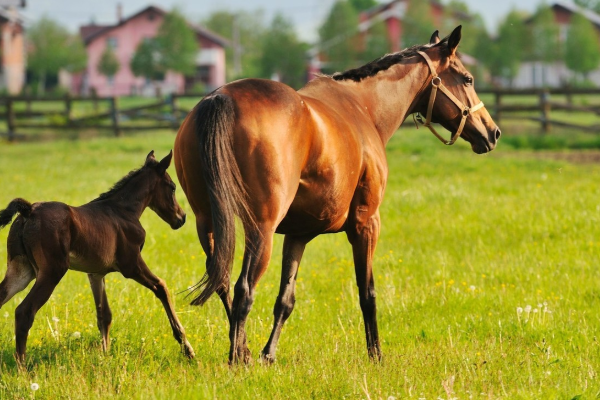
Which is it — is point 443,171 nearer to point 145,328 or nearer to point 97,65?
point 145,328

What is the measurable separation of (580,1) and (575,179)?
3386 inches

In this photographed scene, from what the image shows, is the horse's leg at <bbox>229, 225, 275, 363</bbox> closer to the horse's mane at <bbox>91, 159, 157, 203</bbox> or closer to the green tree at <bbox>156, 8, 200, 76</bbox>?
the horse's mane at <bbox>91, 159, 157, 203</bbox>

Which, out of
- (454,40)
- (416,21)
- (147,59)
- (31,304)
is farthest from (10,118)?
(147,59)

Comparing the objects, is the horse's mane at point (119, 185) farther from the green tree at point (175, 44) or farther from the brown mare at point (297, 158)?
the green tree at point (175, 44)

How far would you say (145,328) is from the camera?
19.7 ft

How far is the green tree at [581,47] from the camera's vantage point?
67.4 meters

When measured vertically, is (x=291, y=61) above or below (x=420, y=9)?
below

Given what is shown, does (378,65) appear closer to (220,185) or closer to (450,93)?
(450,93)

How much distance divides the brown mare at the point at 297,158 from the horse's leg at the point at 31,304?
0.94 metres

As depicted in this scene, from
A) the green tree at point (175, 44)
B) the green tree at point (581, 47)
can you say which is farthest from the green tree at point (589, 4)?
the green tree at point (175, 44)

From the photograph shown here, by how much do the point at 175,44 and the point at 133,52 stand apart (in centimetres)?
1590

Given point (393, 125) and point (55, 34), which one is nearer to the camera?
point (393, 125)

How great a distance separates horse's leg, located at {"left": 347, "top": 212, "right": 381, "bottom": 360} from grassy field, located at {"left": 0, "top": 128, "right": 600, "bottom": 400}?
0.15 metres

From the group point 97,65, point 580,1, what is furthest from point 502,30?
point 97,65
